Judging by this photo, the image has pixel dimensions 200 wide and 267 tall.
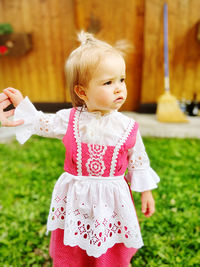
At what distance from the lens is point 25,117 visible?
132 centimetres

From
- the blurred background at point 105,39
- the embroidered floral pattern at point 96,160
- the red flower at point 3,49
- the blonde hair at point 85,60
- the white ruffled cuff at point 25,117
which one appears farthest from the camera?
the red flower at point 3,49

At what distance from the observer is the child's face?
3.49 ft

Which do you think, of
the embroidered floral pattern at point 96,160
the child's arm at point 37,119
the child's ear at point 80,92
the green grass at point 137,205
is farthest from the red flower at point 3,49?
the embroidered floral pattern at point 96,160

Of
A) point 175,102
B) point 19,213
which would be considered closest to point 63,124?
point 19,213

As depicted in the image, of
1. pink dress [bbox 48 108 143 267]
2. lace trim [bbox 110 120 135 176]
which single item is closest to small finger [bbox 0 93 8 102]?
pink dress [bbox 48 108 143 267]

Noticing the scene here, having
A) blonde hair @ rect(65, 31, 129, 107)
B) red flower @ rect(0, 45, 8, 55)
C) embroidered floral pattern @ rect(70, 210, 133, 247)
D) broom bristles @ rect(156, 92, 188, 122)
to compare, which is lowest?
broom bristles @ rect(156, 92, 188, 122)

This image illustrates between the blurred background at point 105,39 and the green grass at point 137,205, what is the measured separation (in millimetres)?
1466

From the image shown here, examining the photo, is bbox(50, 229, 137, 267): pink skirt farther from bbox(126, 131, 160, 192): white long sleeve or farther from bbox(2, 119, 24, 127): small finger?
bbox(2, 119, 24, 127): small finger

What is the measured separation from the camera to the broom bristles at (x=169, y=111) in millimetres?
4113

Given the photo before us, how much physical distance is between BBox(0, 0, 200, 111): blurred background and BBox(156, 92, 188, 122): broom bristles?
0.39 m

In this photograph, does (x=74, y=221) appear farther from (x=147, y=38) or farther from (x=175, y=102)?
(x=147, y=38)

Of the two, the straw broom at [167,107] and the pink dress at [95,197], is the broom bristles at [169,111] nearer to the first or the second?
the straw broom at [167,107]

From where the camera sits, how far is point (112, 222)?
1263 mm

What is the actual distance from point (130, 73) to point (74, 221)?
3692 mm
